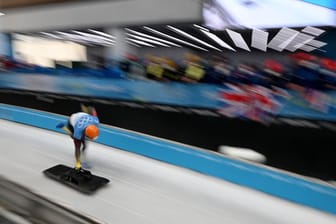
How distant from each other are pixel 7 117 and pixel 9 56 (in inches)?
26.6

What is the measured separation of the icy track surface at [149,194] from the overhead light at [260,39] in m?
0.74

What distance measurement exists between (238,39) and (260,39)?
5.0 inches

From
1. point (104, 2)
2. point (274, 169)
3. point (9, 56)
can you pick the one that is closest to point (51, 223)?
point (274, 169)

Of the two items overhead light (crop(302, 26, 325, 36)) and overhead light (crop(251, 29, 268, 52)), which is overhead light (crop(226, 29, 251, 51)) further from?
overhead light (crop(302, 26, 325, 36))

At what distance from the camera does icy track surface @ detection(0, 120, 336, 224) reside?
3.61 ft

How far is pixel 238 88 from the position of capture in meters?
1.39

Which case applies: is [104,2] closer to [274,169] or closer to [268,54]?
[268,54]

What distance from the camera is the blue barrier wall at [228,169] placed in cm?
114

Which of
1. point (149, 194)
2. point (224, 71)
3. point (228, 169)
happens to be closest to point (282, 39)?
point (224, 71)

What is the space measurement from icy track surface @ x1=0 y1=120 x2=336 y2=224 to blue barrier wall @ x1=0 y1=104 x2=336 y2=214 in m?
0.03

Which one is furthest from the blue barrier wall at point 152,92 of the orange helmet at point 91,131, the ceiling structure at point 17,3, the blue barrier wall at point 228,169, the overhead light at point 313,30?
the ceiling structure at point 17,3

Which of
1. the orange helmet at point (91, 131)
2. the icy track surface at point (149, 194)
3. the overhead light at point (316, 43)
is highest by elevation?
the overhead light at point (316, 43)

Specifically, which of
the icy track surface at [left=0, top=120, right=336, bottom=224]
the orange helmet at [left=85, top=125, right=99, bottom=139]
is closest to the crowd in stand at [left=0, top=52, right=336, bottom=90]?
the icy track surface at [left=0, top=120, right=336, bottom=224]

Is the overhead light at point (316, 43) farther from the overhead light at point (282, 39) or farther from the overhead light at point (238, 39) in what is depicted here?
the overhead light at point (238, 39)
